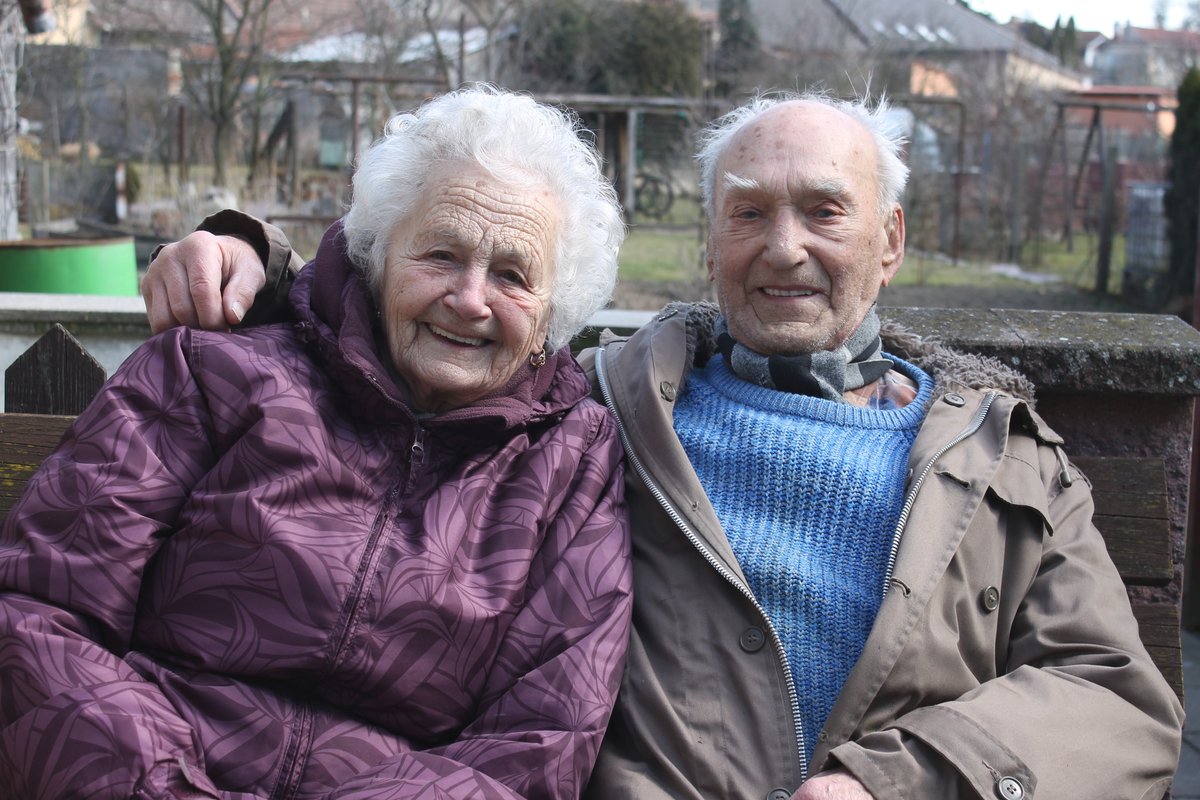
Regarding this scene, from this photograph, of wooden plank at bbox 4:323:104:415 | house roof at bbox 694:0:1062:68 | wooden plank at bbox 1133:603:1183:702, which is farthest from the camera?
house roof at bbox 694:0:1062:68

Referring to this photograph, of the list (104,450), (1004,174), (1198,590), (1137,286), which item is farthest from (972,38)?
(104,450)

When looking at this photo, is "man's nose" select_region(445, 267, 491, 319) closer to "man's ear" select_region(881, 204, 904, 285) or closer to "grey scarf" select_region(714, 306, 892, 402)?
"grey scarf" select_region(714, 306, 892, 402)

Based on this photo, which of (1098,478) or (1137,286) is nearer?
(1098,478)

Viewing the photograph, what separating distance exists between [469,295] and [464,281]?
39 millimetres

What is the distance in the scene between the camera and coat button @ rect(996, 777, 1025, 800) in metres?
1.92

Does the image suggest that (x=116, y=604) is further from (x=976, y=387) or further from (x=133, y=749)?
(x=976, y=387)

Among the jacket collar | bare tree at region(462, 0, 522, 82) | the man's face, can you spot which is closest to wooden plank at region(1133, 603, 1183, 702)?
the man's face

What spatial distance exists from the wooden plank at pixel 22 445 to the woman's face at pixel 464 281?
2.76 ft

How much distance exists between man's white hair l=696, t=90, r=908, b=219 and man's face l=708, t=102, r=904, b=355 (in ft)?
0.10

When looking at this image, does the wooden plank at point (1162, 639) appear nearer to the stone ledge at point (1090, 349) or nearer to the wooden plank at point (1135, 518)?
the wooden plank at point (1135, 518)

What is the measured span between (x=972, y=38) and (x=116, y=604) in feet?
191

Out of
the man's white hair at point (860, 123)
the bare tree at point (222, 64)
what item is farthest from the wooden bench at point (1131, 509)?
the bare tree at point (222, 64)

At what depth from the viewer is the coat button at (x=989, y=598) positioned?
7.11 ft

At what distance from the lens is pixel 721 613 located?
2201mm
